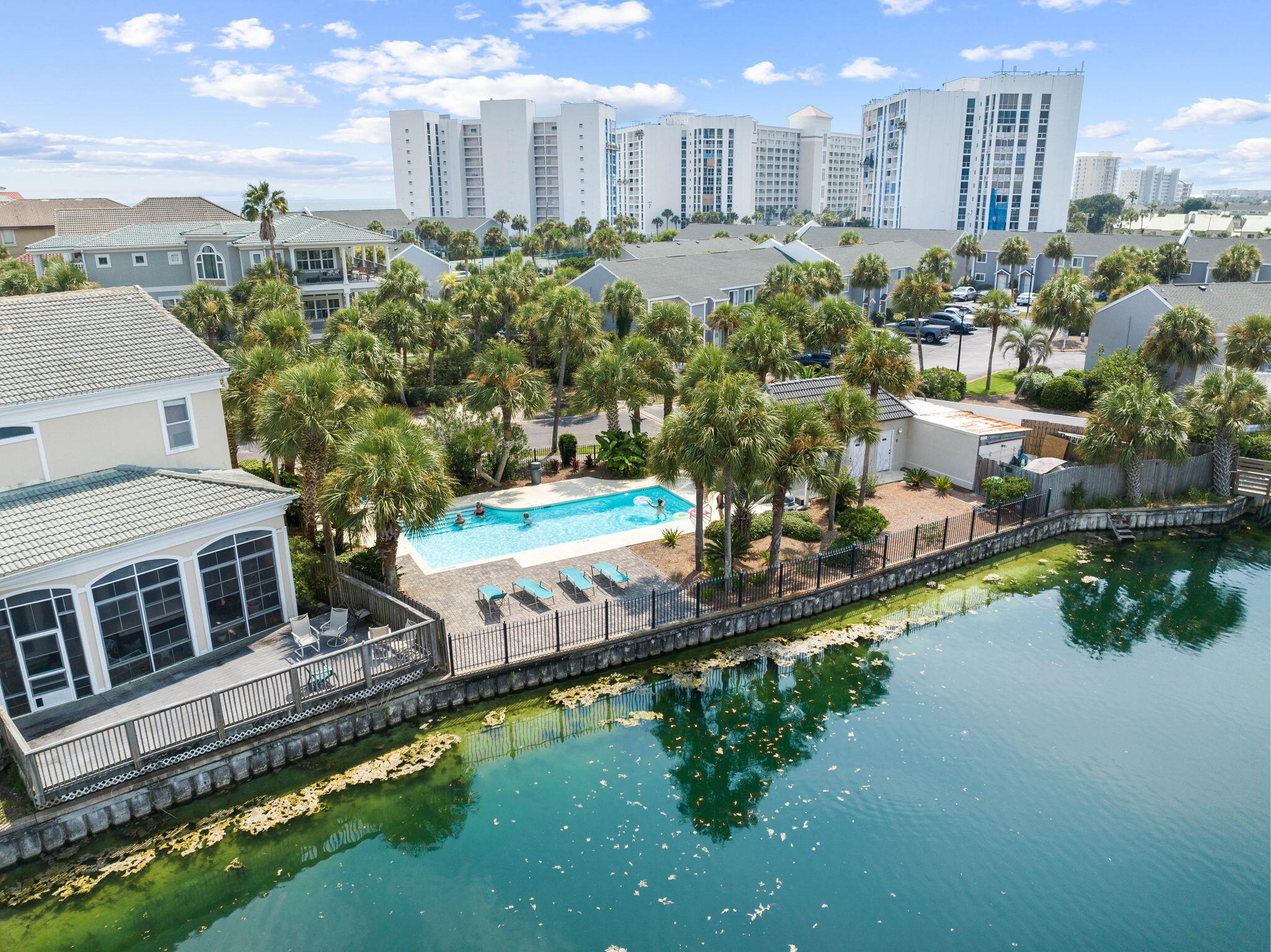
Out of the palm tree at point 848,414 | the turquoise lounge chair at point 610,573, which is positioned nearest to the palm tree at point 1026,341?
the palm tree at point 848,414

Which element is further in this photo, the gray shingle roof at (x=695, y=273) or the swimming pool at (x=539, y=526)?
the gray shingle roof at (x=695, y=273)

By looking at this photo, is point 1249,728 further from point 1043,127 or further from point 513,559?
point 1043,127

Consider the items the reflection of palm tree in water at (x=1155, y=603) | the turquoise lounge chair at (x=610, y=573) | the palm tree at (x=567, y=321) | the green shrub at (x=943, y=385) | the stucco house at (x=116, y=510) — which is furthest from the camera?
the green shrub at (x=943, y=385)

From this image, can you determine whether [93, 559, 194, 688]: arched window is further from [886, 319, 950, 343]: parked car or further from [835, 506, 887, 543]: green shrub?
[886, 319, 950, 343]: parked car

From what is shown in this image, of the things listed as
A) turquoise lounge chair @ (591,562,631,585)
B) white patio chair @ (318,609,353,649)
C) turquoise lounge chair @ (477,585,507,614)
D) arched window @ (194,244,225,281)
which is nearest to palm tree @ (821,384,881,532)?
turquoise lounge chair @ (591,562,631,585)

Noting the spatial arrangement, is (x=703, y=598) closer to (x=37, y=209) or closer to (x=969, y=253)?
(x=969, y=253)

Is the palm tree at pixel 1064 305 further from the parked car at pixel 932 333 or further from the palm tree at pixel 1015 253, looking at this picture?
the palm tree at pixel 1015 253

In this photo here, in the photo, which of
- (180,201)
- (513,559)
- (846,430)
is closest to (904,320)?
(846,430)
